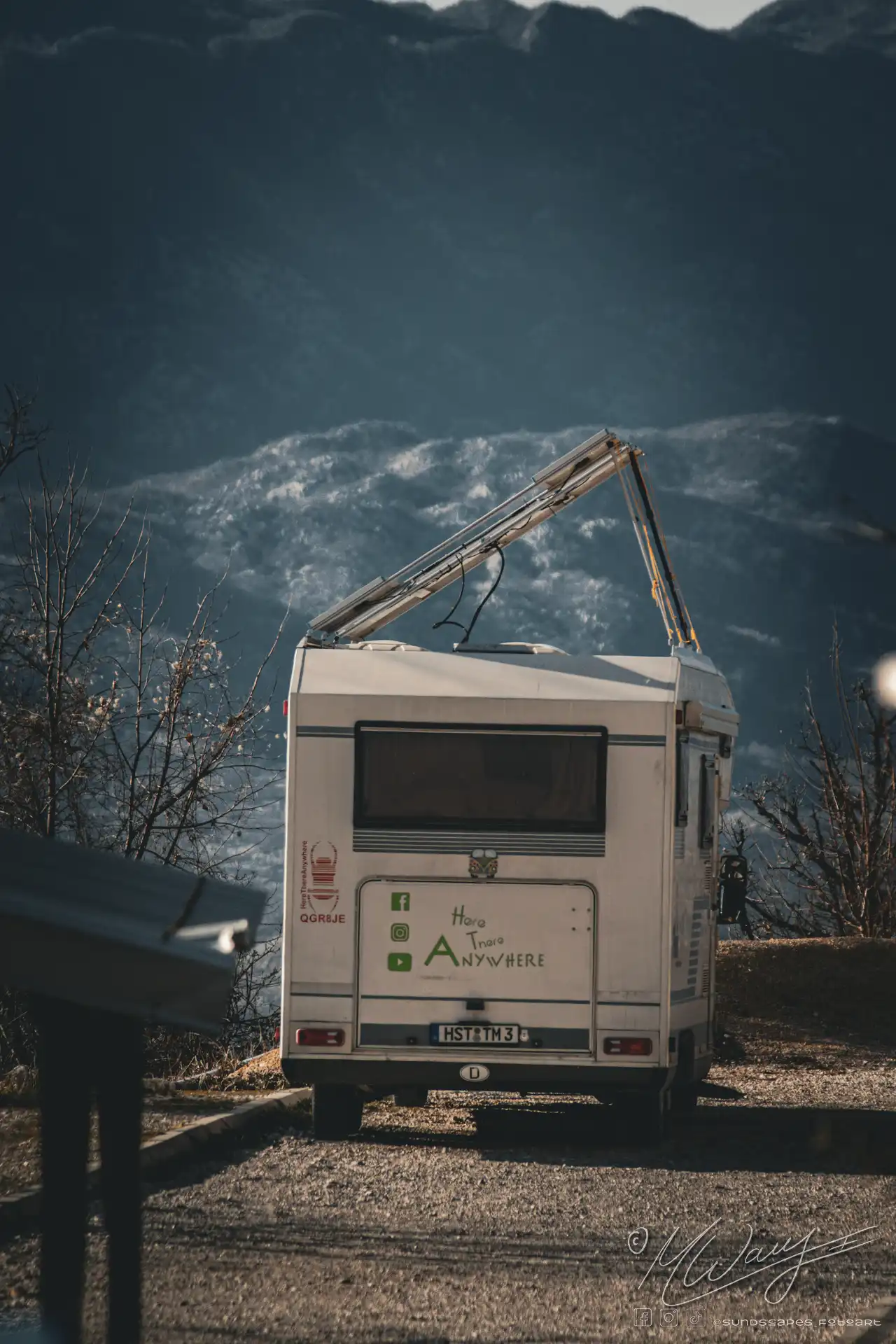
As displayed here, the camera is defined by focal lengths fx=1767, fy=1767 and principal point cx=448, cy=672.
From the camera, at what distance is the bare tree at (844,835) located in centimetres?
3122

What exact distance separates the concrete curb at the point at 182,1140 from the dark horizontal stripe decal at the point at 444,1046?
0.93m

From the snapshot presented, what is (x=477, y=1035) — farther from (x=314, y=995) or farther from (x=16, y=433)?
(x=16, y=433)

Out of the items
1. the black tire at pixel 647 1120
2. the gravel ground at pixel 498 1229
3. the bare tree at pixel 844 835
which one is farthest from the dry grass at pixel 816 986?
the black tire at pixel 647 1120

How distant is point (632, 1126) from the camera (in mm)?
11812

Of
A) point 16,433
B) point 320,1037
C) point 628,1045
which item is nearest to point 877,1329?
point 628,1045

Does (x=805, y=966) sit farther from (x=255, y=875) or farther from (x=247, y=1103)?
(x=247, y=1103)

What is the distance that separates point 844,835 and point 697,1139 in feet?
68.4

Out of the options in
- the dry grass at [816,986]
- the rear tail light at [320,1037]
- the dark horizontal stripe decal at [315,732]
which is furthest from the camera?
the dry grass at [816,986]

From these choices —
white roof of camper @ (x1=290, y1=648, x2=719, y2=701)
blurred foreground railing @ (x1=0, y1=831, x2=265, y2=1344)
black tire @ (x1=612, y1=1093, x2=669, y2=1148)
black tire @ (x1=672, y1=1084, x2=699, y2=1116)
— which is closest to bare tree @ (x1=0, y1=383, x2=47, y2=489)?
white roof of camper @ (x1=290, y1=648, x2=719, y2=701)

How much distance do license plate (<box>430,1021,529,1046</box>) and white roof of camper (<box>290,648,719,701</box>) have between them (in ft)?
6.63

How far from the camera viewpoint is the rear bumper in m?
10.8

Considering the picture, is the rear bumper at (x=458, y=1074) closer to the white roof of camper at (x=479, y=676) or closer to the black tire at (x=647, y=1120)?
the black tire at (x=647, y=1120)

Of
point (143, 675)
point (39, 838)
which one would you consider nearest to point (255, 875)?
point (143, 675)

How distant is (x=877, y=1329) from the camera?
6.10 metres
